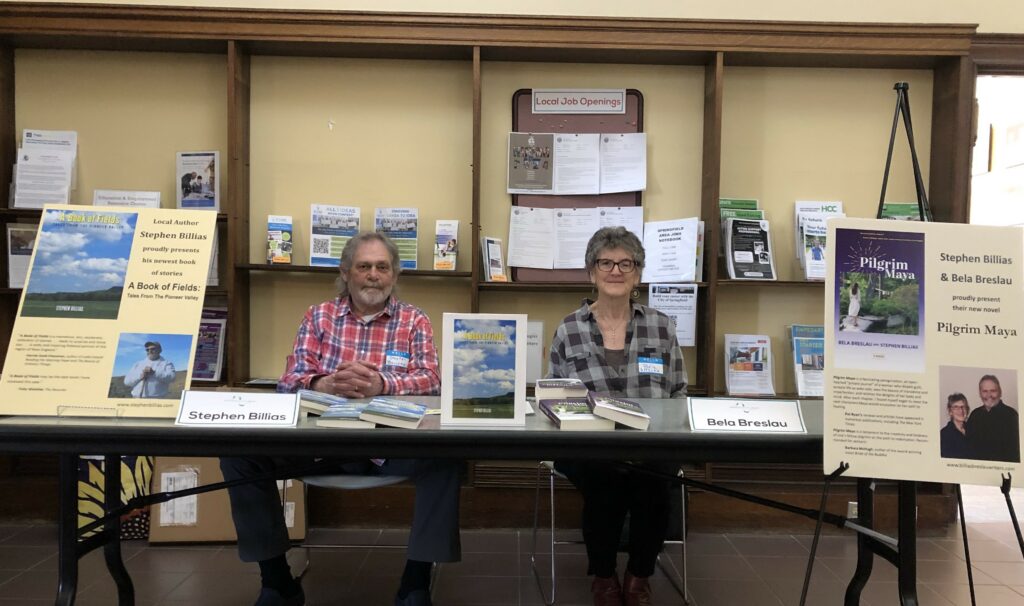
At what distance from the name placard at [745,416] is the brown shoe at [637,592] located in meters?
0.99

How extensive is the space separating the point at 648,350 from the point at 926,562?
1657 millimetres

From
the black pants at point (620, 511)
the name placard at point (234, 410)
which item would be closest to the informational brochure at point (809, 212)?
the black pants at point (620, 511)

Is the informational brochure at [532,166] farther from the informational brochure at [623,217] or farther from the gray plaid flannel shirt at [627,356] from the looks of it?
the gray plaid flannel shirt at [627,356]

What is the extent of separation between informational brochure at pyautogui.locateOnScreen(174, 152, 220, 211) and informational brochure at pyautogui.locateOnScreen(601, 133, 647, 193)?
6.39 ft

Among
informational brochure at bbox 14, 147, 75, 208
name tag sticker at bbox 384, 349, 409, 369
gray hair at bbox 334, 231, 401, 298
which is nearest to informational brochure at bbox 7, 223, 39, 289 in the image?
informational brochure at bbox 14, 147, 75, 208

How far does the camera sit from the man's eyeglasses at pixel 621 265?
2385 millimetres

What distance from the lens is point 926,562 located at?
2.78 m

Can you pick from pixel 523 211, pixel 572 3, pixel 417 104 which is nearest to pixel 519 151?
pixel 523 211

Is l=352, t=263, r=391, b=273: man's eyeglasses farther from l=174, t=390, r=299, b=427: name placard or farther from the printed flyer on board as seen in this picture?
the printed flyer on board

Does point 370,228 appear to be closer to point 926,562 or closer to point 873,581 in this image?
point 873,581

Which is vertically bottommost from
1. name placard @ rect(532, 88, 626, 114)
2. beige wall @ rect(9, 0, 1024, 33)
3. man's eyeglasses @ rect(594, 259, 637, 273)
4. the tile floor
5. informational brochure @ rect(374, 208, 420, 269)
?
the tile floor

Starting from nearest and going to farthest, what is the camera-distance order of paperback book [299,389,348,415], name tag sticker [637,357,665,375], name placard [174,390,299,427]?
1. name placard [174,390,299,427]
2. paperback book [299,389,348,415]
3. name tag sticker [637,357,665,375]

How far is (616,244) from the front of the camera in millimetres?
2387

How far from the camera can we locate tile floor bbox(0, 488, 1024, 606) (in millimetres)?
2379
